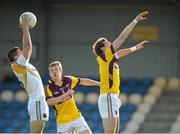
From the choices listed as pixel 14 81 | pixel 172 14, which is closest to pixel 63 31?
pixel 14 81

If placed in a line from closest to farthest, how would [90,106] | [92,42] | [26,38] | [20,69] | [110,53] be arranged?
[26,38] < [20,69] < [110,53] < [90,106] < [92,42]

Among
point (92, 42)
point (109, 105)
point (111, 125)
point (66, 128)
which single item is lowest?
point (66, 128)

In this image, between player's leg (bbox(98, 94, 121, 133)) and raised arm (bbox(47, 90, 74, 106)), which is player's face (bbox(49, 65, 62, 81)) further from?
player's leg (bbox(98, 94, 121, 133))

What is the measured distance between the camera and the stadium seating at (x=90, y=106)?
1817 cm

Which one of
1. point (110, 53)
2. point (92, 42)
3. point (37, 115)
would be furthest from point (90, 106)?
point (37, 115)

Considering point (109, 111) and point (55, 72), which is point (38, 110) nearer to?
point (55, 72)

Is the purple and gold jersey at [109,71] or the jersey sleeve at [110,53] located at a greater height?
the jersey sleeve at [110,53]

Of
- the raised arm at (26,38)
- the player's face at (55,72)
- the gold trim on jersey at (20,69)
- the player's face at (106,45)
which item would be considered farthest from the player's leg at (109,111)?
the raised arm at (26,38)

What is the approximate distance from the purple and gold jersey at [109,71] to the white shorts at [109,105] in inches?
3.6

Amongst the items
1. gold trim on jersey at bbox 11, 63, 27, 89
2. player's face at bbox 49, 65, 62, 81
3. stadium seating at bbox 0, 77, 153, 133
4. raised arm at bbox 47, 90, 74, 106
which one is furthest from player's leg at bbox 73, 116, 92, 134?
stadium seating at bbox 0, 77, 153, 133

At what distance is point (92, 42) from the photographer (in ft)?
68.2

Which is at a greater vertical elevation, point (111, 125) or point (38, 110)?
point (38, 110)

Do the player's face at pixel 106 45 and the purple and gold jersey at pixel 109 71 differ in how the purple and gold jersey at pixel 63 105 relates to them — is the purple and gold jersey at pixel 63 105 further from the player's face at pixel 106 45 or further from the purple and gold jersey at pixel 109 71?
the player's face at pixel 106 45

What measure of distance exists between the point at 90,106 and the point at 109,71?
10431 millimetres
